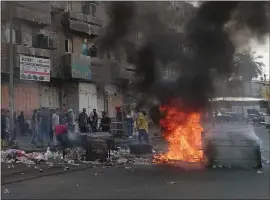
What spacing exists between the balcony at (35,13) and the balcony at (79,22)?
61.2 inches

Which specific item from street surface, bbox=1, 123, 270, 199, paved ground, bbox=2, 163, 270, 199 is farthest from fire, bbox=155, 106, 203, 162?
paved ground, bbox=2, 163, 270, 199

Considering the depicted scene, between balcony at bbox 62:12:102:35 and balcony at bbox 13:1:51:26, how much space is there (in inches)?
61.2

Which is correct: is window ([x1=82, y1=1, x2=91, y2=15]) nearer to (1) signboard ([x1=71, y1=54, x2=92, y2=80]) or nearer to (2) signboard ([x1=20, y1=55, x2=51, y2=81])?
(1) signboard ([x1=71, y1=54, x2=92, y2=80])

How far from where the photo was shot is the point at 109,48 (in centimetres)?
1224

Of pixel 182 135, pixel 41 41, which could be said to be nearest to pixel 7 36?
pixel 41 41

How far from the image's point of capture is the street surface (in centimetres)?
660

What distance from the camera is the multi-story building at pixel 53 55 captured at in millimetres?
19906

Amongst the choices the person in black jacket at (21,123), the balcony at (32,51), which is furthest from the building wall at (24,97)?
the person in black jacket at (21,123)

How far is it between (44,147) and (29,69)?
208 inches

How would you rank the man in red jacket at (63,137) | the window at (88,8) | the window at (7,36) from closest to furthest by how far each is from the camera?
the man in red jacket at (63,137) < the window at (7,36) < the window at (88,8)

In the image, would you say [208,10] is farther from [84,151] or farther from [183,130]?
[84,151]

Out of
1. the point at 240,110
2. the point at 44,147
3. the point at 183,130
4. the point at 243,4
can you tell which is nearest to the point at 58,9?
the point at 44,147

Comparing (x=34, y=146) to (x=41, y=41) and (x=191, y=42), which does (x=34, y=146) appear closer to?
(x=191, y=42)

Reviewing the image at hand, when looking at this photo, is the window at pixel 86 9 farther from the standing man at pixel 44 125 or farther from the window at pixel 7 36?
the standing man at pixel 44 125
